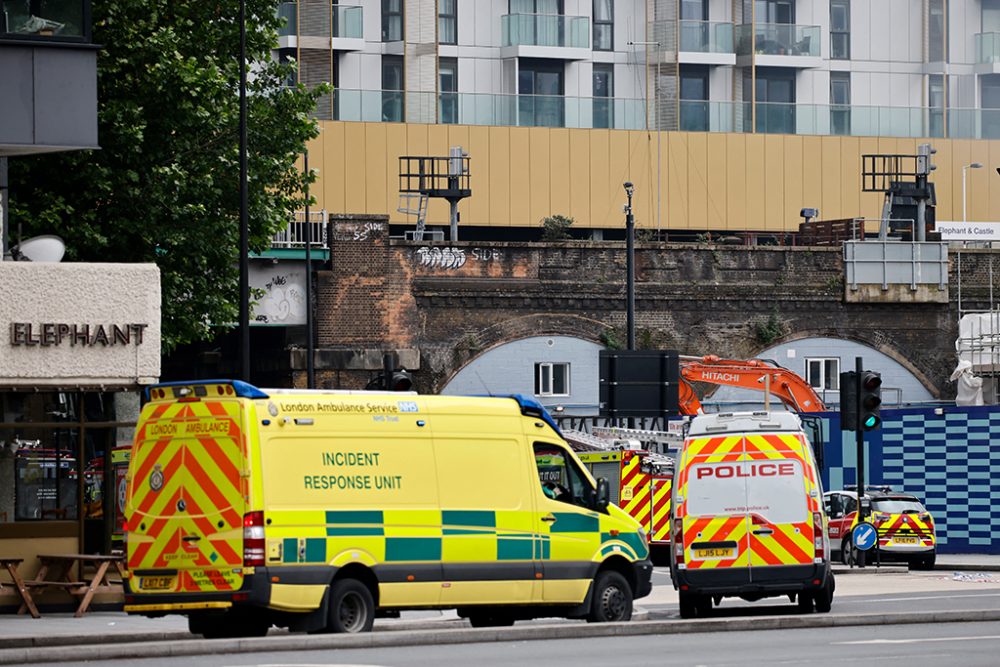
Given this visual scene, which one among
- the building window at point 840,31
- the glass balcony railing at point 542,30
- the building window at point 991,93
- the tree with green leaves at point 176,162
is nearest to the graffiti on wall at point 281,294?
the tree with green leaves at point 176,162

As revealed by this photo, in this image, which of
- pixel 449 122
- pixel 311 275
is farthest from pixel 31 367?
pixel 449 122

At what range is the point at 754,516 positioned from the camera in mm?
21797

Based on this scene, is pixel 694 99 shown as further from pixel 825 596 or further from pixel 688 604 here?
pixel 825 596

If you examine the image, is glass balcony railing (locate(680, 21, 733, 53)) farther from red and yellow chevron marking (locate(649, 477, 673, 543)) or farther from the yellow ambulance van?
the yellow ambulance van

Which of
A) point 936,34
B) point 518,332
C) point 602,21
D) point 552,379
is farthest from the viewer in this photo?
point 936,34

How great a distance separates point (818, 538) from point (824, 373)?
3330 cm

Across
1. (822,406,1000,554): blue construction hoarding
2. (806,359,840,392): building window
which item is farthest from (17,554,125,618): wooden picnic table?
(806,359,840,392): building window

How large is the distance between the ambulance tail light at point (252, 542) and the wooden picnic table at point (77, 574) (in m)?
5.77

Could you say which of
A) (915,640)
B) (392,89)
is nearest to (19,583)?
(915,640)

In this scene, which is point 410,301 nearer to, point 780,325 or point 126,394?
point 780,325

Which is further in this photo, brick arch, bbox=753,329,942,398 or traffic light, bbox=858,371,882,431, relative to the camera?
brick arch, bbox=753,329,942,398

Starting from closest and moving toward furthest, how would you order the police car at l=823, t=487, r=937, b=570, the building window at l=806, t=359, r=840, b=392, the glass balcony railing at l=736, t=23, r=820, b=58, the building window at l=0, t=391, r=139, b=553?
the building window at l=0, t=391, r=139, b=553
the police car at l=823, t=487, r=937, b=570
the building window at l=806, t=359, r=840, b=392
the glass balcony railing at l=736, t=23, r=820, b=58

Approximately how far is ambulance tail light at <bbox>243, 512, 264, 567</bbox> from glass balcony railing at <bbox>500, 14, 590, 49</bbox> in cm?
4924

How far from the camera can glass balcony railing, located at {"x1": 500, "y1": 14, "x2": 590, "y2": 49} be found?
6606cm
